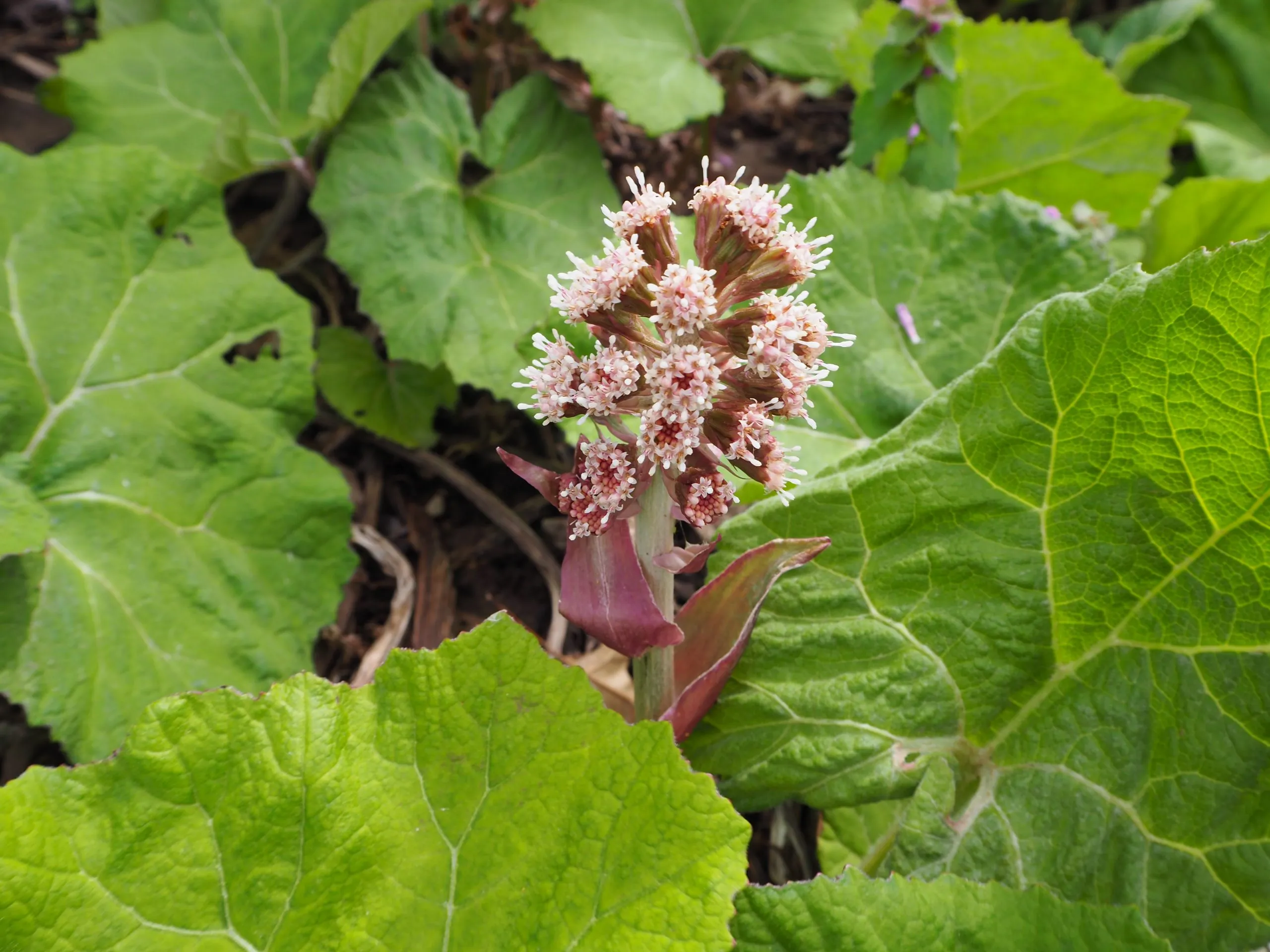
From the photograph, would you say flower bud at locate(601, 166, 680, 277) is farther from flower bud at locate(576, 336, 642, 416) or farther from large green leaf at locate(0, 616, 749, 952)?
large green leaf at locate(0, 616, 749, 952)

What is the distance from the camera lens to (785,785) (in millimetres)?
1616

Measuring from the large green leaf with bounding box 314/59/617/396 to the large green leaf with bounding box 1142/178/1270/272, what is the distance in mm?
1358

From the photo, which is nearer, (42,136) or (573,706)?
(573,706)

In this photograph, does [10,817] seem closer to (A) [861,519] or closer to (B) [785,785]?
(B) [785,785]

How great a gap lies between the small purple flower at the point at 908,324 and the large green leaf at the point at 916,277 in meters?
0.01

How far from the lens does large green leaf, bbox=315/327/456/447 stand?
2.42m

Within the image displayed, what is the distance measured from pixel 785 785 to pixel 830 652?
0.22 metres

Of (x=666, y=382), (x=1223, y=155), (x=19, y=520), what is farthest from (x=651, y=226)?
(x=1223, y=155)

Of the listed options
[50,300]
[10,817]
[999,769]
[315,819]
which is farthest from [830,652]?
[50,300]

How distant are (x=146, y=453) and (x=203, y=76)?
1.12 metres

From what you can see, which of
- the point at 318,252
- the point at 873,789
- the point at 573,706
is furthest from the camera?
the point at 318,252

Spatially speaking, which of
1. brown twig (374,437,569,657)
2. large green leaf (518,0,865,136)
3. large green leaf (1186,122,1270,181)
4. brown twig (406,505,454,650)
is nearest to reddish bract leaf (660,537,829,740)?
brown twig (374,437,569,657)

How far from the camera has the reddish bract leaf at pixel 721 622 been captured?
1.49 meters

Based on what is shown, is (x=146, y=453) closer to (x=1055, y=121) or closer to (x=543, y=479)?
(x=543, y=479)
